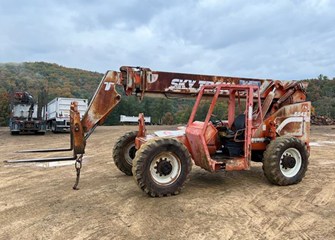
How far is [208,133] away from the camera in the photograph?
6688mm

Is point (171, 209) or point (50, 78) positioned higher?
point (50, 78)

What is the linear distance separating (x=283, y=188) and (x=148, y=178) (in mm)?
2799

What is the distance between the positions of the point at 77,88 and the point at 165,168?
2228 inches

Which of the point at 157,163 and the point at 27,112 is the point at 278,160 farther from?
the point at 27,112

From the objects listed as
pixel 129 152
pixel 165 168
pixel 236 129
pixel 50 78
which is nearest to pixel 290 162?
pixel 236 129

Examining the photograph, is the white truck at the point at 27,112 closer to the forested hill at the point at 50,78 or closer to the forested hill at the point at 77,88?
the forested hill at the point at 77,88

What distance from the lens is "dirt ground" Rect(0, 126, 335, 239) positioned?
446cm

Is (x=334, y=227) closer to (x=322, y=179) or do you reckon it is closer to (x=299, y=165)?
(x=299, y=165)

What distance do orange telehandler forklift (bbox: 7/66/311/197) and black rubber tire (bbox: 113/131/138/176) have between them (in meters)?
0.02

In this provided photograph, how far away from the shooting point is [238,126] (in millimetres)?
7332

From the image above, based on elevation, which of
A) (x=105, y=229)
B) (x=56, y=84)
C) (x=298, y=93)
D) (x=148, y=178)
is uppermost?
(x=56, y=84)

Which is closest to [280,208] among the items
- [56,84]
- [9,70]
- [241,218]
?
[241,218]

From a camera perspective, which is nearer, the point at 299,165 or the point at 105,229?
the point at 105,229

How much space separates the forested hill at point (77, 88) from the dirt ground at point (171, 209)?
32.9 meters
